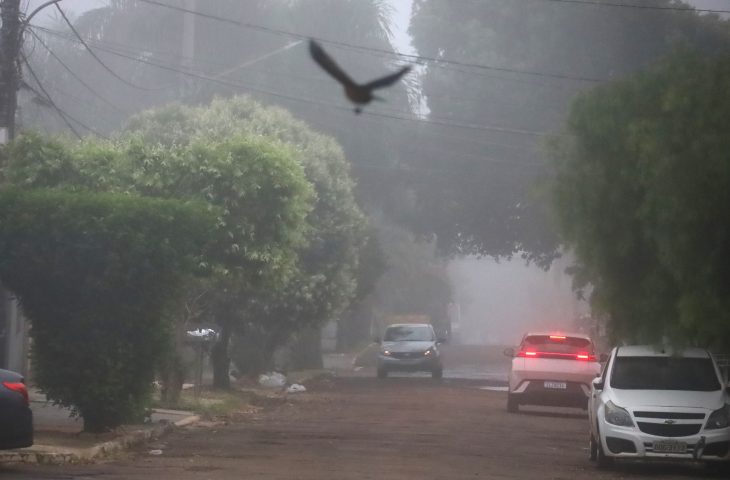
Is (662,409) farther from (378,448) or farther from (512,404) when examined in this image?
(512,404)

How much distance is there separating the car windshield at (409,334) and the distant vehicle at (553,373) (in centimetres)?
1460

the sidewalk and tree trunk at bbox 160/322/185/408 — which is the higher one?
tree trunk at bbox 160/322/185/408

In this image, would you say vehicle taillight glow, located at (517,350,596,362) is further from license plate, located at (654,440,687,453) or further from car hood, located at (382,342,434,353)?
car hood, located at (382,342,434,353)

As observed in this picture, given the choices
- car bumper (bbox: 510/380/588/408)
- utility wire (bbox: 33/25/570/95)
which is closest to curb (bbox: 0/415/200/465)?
car bumper (bbox: 510/380/588/408)

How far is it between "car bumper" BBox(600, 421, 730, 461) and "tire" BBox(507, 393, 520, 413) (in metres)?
10.6

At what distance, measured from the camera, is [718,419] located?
15547 mm

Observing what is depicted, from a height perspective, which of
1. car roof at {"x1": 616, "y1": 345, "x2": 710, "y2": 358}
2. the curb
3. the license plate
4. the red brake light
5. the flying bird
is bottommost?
the curb

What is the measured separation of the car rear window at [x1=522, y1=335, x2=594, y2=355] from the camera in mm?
26391

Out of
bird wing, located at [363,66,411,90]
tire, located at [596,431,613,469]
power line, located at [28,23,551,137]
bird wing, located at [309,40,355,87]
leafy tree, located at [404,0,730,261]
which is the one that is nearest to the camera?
bird wing, located at [309,40,355,87]

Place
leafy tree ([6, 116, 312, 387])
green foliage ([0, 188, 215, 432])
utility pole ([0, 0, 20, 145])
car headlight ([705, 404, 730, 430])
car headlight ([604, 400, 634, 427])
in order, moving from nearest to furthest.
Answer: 1. car headlight ([705, 404, 730, 430])
2. car headlight ([604, 400, 634, 427])
3. green foliage ([0, 188, 215, 432])
4. utility pole ([0, 0, 20, 145])
5. leafy tree ([6, 116, 312, 387])

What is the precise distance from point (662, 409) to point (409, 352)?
2499 centimetres

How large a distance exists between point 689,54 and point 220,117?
51.8 feet

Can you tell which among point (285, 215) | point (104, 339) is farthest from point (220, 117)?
point (104, 339)

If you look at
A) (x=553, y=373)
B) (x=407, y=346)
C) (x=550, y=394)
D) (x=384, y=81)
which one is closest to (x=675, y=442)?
(x=553, y=373)
